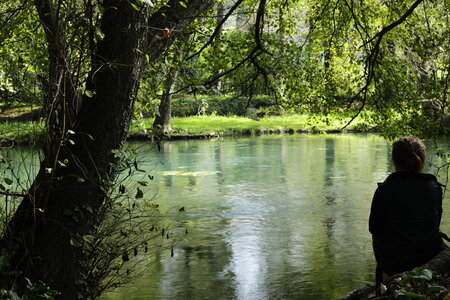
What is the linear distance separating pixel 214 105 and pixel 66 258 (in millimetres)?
38896

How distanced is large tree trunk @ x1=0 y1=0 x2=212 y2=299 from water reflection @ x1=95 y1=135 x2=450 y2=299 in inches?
44.4

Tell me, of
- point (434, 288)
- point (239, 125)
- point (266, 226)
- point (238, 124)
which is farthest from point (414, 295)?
point (238, 124)

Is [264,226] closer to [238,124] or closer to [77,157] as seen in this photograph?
[77,157]

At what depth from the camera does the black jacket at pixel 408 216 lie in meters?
4.36

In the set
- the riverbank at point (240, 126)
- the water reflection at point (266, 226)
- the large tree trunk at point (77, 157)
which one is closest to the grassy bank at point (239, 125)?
the riverbank at point (240, 126)

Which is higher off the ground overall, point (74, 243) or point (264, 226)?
point (74, 243)

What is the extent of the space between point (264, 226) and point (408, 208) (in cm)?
719

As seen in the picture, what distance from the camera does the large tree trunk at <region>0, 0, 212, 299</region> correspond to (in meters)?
4.84

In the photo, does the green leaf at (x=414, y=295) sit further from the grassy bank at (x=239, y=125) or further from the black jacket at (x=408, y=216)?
the grassy bank at (x=239, y=125)

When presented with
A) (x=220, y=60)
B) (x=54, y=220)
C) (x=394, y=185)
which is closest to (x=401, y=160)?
(x=394, y=185)

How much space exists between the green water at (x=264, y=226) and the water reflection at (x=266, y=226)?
0.01 metres

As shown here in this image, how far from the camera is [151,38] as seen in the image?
541 cm

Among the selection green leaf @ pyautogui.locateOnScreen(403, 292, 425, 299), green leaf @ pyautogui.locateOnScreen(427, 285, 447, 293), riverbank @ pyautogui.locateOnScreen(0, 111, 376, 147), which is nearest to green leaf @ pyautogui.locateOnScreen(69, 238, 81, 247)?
green leaf @ pyautogui.locateOnScreen(403, 292, 425, 299)

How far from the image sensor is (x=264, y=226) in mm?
11453
